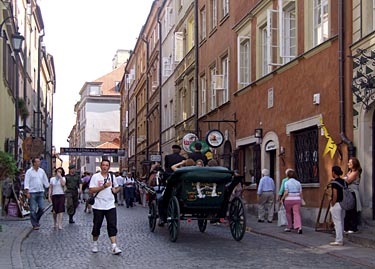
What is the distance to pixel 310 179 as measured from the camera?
57.7 ft

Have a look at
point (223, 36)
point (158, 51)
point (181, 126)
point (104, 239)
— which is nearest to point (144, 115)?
point (158, 51)

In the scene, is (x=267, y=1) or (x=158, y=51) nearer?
(x=267, y=1)

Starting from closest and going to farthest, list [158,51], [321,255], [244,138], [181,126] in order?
1. [321,255]
2. [244,138]
3. [181,126]
4. [158,51]

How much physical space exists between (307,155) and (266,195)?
1707mm

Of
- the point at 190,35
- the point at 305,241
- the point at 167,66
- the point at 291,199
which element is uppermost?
the point at 190,35

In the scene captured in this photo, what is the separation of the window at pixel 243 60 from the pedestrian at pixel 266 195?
18.1 feet

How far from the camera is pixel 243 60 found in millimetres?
23906

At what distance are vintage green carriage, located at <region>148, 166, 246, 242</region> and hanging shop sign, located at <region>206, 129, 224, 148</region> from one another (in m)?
10.1

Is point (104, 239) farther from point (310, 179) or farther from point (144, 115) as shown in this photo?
point (144, 115)

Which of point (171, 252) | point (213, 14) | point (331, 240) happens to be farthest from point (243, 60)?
point (171, 252)

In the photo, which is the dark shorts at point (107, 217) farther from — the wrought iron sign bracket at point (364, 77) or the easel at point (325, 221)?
the wrought iron sign bracket at point (364, 77)

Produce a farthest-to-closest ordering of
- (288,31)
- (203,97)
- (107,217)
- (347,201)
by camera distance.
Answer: (203,97), (288,31), (347,201), (107,217)

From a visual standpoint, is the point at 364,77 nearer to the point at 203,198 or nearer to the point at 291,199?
the point at 291,199

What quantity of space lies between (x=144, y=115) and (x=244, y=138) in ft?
103
